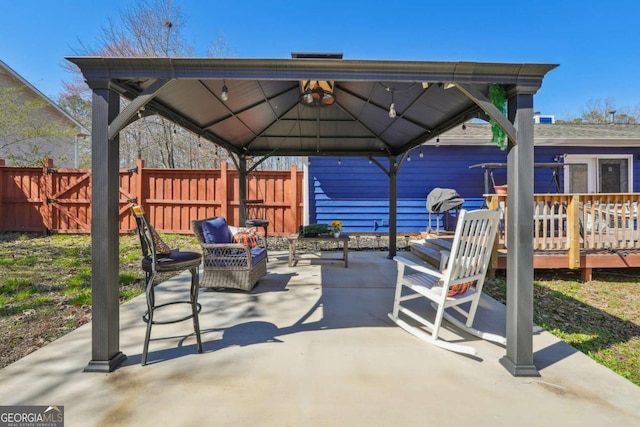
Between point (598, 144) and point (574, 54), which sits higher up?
point (574, 54)

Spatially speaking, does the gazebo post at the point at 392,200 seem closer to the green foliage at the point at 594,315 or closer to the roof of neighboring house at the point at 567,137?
the green foliage at the point at 594,315

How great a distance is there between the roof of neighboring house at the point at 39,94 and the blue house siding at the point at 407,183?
9724 mm

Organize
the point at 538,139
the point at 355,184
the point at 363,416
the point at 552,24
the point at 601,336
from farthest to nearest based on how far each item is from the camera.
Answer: the point at 552,24 < the point at 355,184 < the point at 538,139 < the point at 601,336 < the point at 363,416

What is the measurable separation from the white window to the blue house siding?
0.16 m

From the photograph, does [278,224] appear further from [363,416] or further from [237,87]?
[363,416]

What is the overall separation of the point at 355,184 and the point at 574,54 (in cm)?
1136

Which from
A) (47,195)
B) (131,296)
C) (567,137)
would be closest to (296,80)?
(131,296)

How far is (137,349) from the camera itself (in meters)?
2.52

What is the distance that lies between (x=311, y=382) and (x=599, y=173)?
998 centimetres

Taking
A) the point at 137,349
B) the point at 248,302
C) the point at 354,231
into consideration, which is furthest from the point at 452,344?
the point at 354,231

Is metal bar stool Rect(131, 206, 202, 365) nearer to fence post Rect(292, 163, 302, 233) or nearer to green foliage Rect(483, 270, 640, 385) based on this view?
green foliage Rect(483, 270, 640, 385)

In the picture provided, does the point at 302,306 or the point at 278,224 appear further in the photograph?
the point at 278,224

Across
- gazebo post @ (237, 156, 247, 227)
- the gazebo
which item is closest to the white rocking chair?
the gazebo

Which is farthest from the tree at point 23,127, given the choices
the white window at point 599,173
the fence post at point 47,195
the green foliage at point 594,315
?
the white window at point 599,173
